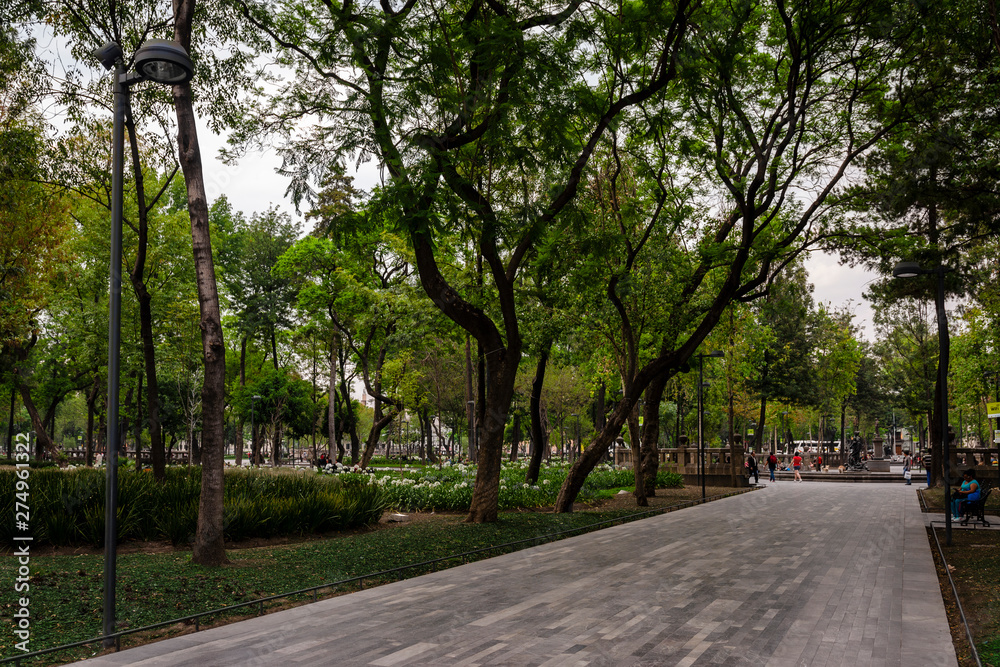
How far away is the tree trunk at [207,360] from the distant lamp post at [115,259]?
286cm

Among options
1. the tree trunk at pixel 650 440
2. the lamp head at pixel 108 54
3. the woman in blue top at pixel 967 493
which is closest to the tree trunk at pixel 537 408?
the tree trunk at pixel 650 440

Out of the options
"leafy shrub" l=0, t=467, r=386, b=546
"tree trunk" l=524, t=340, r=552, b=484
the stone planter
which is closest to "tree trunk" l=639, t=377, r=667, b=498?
"tree trunk" l=524, t=340, r=552, b=484

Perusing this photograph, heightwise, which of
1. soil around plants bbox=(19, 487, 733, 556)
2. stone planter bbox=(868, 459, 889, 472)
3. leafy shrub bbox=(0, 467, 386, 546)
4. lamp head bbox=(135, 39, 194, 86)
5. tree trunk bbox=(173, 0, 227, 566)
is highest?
lamp head bbox=(135, 39, 194, 86)

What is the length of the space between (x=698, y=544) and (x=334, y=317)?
2169 centimetres

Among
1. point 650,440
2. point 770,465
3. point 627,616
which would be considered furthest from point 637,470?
point 770,465

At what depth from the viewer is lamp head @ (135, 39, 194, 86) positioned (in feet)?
22.3

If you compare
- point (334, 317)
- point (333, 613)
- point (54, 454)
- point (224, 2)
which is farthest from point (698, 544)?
point (54, 454)

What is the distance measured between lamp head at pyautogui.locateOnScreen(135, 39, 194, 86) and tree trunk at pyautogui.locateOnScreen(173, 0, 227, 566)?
3111 mm

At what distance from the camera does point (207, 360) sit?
391 inches

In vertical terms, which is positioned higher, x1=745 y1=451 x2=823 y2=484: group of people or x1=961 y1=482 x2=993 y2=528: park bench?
x1=961 y1=482 x2=993 y2=528: park bench

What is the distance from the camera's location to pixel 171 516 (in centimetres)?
1157

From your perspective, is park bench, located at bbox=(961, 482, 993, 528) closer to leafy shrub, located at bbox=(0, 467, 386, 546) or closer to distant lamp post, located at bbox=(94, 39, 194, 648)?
leafy shrub, located at bbox=(0, 467, 386, 546)

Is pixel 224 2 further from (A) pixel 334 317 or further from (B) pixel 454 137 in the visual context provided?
(A) pixel 334 317

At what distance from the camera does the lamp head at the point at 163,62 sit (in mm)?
6785
